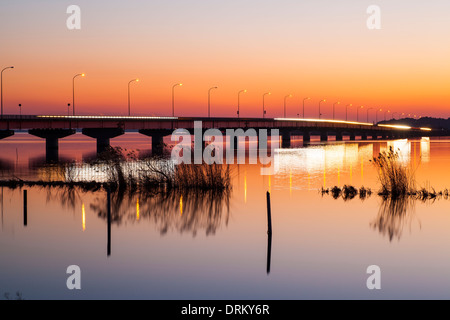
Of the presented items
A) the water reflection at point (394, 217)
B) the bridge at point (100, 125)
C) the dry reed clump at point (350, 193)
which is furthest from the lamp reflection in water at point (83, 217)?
the bridge at point (100, 125)

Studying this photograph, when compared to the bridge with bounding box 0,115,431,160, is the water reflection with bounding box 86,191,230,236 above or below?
below

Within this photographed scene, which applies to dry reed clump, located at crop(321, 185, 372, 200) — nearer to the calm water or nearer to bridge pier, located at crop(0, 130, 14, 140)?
the calm water

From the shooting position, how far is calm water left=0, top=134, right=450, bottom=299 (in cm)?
2445

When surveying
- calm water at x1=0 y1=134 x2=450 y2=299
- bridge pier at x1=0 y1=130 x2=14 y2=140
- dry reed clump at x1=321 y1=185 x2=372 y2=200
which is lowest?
calm water at x1=0 y1=134 x2=450 y2=299

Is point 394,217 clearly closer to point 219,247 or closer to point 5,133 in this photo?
point 219,247

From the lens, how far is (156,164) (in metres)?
56.5

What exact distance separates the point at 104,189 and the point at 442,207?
26.7 meters

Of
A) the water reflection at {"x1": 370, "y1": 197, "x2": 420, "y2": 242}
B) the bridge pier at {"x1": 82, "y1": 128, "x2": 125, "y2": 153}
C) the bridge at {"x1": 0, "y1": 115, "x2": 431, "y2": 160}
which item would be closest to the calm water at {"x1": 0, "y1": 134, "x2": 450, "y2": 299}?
the water reflection at {"x1": 370, "y1": 197, "x2": 420, "y2": 242}

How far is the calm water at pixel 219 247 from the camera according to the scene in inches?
963

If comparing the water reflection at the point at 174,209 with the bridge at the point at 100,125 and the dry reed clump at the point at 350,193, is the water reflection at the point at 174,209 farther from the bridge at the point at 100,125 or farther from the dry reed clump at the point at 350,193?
the bridge at the point at 100,125

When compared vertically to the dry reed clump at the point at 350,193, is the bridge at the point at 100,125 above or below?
above

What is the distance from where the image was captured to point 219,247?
32.7 metres

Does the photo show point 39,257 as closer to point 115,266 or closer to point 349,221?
point 115,266
